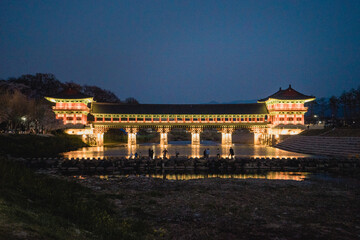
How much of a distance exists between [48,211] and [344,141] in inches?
1448

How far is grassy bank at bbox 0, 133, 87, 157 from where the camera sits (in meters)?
32.2

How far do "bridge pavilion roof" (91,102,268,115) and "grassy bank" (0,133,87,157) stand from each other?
12.8 m

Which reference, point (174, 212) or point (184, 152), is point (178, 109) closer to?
point (184, 152)

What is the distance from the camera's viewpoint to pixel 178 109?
56344 millimetres

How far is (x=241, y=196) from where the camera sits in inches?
556

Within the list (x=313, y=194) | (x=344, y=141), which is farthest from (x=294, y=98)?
(x=313, y=194)

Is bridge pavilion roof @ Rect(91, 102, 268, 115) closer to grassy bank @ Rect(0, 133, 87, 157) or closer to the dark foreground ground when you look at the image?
grassy bank @ Rect(0, 133, 87, 157)

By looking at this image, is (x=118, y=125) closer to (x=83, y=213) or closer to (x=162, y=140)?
(x=162, y=140)

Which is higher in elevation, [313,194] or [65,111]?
[65,111]

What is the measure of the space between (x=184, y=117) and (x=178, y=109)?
8.81 feet

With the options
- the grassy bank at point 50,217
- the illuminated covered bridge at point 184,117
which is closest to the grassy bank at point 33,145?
the illuminated covered bridge at point 184,117

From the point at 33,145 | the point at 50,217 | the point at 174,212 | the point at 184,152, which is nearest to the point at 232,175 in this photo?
the point at 174,212

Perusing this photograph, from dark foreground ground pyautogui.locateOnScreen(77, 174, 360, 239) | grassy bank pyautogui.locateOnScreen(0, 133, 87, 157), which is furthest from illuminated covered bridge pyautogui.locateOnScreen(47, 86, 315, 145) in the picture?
dark foreground ground pyautogui.locateOnScreen(77, 174, 360, 239)

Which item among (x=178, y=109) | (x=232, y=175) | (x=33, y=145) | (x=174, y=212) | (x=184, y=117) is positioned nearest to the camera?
(x=174, y=212)
